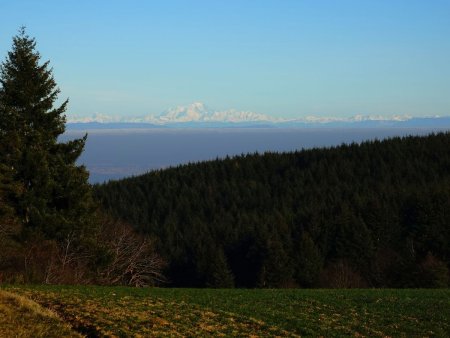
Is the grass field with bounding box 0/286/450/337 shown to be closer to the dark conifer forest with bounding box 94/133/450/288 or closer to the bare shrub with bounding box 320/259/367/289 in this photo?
the dark conifer forest with bounding box 94/133/450/288

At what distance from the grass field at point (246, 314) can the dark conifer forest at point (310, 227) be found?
168ft

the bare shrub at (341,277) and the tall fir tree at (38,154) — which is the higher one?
the tall fir tree at (38,154)

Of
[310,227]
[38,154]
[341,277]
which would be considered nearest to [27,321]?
[38,154]

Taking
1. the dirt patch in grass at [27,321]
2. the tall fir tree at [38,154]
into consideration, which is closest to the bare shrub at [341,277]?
the tall fir tree at [38,154]

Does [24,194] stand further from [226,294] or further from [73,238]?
[226,294]

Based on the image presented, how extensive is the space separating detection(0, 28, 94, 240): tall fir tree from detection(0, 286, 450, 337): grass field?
41.0 ft

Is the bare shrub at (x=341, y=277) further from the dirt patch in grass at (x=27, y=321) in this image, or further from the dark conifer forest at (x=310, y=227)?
the dirt patch in grass at (x=27, y=321)

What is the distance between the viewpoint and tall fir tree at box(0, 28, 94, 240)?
34.1 m

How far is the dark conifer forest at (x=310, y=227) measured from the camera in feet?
282

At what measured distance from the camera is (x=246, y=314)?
811 inches

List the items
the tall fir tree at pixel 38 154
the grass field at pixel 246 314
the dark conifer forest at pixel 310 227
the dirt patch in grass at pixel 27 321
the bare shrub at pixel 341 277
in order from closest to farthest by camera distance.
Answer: the dirt patch in grass at pixel 27 321 < the grass field at pixel 246 314 < the tall fir tree at pixel 38 154 < the bare shrub at pixel 341 277 < the dark conifer forest at pixel 310 227

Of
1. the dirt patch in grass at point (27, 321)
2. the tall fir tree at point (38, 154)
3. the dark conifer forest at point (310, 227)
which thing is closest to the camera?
the dirt patch in grass at point (27, 321)

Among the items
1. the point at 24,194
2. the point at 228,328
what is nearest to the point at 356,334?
the point at 228,328

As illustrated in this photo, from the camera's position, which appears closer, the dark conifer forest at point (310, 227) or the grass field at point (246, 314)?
the grass field at point (246, 314)
